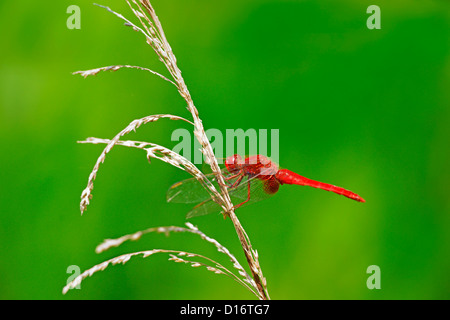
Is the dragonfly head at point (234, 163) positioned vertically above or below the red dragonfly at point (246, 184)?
above

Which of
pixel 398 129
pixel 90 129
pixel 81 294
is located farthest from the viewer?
pixel 398 129

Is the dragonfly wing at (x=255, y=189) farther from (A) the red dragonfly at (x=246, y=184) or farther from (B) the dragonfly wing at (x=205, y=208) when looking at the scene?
(B) the dragonfly wing at (x=205, y=208)

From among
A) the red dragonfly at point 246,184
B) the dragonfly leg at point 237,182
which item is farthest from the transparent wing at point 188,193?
the dragonfly leg at point 237,182

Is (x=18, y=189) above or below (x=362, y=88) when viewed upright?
below

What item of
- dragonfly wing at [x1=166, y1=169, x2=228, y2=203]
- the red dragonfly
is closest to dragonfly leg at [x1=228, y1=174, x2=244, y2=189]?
the red dragonfly

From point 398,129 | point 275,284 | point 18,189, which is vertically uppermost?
point 398,129

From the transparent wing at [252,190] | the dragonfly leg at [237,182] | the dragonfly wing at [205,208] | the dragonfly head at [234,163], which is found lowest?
the dragonfly wing at [205,208]

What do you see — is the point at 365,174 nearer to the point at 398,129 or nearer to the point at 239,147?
the point at 398,129

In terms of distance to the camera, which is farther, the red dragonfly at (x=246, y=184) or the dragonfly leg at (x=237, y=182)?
the dragonfly leg at (x=237, y=182)

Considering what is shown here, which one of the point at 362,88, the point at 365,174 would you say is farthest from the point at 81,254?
the point at 362,88
